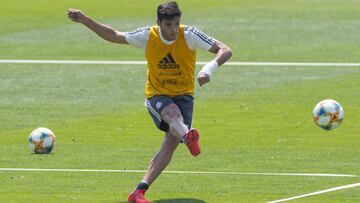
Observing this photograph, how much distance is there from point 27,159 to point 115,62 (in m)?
11.4

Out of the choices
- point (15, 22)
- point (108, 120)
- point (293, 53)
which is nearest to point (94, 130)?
point (108, 120)

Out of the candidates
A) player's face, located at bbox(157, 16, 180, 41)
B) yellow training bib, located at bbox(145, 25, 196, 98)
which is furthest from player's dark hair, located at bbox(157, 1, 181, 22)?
yellow training bib, located at bbox(145, 25, 196, 98)

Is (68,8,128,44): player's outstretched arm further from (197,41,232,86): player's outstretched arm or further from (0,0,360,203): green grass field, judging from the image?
(0,0,360,203): green grass field

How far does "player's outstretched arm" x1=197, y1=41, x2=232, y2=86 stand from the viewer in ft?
44.2

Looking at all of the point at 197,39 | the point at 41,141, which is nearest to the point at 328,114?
the point at 41,141

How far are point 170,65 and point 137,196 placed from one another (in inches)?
64.1

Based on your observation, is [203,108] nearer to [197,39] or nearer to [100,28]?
[100,28]

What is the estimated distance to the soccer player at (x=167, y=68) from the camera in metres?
14.2

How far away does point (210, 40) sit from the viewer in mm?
14305

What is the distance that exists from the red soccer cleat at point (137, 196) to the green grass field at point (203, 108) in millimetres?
269

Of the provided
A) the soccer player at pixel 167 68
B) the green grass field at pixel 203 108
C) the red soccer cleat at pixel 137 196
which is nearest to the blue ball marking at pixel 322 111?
the green grass field at pixel 203 108

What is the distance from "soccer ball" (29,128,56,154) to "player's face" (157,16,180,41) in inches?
178

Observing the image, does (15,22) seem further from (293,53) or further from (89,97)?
(89,97)

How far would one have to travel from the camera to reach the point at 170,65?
14.4m
